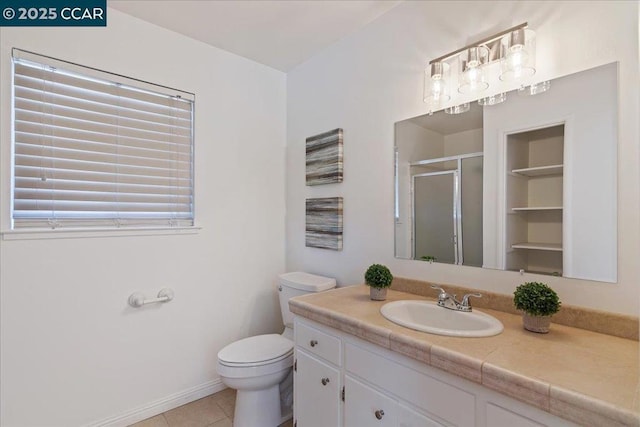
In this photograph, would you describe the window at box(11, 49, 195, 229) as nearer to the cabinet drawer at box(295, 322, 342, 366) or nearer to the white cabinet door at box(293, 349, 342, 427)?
the cabinet drawer at box(295, 322, 342, 366)

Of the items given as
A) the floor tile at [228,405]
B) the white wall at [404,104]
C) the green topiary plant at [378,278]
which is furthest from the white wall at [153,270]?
the green topiary plant at [378,278]

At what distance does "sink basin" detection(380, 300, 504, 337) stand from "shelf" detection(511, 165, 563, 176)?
1.98 ft

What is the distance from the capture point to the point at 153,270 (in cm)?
198

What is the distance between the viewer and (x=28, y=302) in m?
1.60

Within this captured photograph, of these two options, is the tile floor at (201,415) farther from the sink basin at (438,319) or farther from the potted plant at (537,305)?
the potted plant at (537,305)

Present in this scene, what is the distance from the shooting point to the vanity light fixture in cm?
130

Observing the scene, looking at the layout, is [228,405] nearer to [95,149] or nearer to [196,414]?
[196,414]

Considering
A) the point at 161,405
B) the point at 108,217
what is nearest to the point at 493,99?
the point at 108,217

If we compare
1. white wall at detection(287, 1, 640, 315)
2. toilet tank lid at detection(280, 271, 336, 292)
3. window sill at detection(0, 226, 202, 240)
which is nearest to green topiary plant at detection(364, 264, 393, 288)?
white wall at detection(287, 1, 640, 315)

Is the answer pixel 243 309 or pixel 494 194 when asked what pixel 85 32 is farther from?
pixel 494 194

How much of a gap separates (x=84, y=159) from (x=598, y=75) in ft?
7.88

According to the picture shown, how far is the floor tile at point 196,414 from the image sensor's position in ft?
6.21

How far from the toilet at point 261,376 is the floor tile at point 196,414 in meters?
0.22

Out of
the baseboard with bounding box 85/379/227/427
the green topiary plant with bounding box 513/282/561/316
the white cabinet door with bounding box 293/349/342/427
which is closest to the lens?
the green topiary plant with bounding box 513/282/561/316
